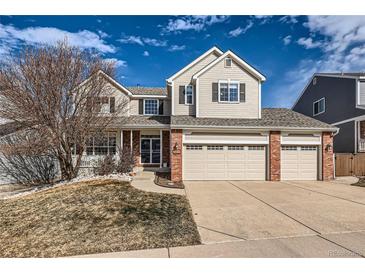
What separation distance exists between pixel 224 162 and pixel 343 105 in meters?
13.0

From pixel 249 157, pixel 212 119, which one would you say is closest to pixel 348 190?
pixel 249 157

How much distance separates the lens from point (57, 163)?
12992 mm

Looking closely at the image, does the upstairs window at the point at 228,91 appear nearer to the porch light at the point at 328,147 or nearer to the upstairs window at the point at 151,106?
the upstairs window at the point at 151,106

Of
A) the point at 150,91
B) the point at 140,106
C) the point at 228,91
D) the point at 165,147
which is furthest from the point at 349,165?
the point at 150,91

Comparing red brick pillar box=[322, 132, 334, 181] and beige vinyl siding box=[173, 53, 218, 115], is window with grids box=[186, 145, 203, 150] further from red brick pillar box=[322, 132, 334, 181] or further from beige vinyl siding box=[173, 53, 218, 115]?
red brick pillar box=[322, 132, 334, 181]

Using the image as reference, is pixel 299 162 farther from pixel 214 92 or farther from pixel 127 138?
pixel 127 138

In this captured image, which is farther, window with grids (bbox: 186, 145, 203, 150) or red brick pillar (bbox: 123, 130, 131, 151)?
red brick pillar (bbox: 123, 130, 131, 151)

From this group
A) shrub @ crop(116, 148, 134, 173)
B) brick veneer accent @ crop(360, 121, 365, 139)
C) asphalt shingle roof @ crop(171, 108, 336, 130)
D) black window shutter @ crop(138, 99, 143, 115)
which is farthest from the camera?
brick veneer accent @ crop(360, 121, 365, 139)

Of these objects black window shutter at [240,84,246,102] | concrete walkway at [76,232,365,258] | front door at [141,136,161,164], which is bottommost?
concrete walkway at [76,232,365,258]

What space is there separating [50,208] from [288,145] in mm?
12001

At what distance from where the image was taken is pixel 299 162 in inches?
516

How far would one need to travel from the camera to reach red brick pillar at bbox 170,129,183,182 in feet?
39.4

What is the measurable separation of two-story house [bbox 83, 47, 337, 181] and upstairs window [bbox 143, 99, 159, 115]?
0.80 meters

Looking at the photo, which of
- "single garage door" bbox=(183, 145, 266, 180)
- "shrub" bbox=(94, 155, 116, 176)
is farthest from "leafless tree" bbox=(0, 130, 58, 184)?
"single garage door" bbox=(183, 145, 266, 180)
